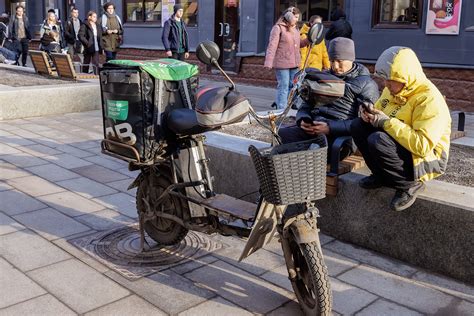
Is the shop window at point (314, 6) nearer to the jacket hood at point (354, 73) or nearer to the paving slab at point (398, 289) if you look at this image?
the jacket hood at point (354, 73)

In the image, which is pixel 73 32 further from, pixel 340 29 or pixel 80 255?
pixel 80 255

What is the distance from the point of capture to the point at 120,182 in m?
5.79

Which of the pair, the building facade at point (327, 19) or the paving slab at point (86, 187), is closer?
the paving slab at point (86, 187)

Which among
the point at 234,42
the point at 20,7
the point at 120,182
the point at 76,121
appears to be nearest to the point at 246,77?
the point at 234,42

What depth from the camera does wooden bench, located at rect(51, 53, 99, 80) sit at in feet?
35.2

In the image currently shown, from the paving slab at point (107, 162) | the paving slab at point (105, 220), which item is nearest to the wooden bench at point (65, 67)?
the paving slab at point (107, 162)

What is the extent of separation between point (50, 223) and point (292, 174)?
2.57 meters

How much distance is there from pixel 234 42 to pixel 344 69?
33.4 ft

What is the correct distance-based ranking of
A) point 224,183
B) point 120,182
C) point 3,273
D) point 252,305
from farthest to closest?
point 120,182, point 224,183, point 3,273, point 252,305

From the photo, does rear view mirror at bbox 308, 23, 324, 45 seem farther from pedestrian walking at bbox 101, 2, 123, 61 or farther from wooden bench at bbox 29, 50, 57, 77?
pedestrian walking at bbox 101, 2, 123, 61

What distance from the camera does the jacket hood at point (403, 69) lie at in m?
3.68

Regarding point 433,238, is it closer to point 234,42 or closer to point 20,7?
point 234,42

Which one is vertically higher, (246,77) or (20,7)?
(20,7)

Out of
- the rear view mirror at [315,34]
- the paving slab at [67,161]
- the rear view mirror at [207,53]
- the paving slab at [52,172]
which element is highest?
the rear view mirror at [315,34]
